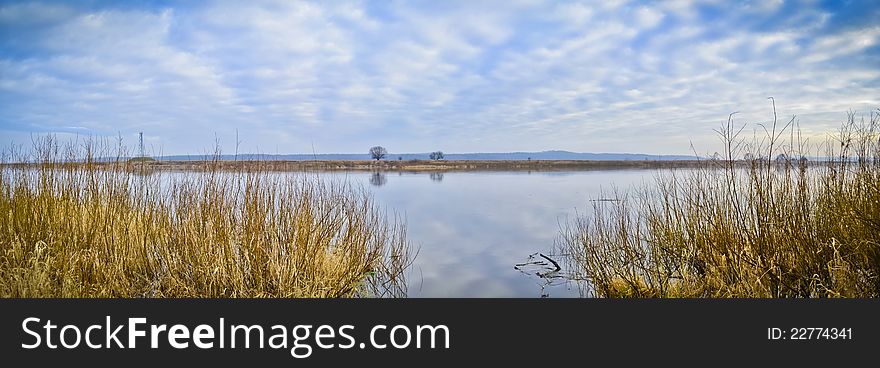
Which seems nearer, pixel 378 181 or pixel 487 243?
pixel 487 243

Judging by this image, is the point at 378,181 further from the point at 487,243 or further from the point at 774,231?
the point at 774,231

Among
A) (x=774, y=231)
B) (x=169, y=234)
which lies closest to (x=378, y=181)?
(x=169, y=234)

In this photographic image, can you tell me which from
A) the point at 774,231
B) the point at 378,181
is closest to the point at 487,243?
the point at 774,231

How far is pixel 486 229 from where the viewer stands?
12180 millimetres

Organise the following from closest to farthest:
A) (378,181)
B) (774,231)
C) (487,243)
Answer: (774,231)
(487,243)
(378,181)

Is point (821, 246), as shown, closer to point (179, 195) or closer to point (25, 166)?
point (179, 195)

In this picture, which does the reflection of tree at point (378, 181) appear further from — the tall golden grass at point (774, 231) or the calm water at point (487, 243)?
the tall golden grass at point (774, 231)

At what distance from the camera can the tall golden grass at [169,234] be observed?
4.59m

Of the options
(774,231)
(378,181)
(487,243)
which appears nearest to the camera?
(774,231)

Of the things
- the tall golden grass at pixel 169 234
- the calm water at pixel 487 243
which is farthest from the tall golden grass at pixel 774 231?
the tall golden grass at pixel 169 234

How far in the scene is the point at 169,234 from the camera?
490 cm

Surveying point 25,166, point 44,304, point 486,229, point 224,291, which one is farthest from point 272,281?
point 486,229

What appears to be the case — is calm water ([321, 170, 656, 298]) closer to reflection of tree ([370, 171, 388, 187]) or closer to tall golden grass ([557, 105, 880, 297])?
tall golden grass ([557, 105, 880, 297])

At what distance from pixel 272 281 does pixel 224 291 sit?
42 centimetres
